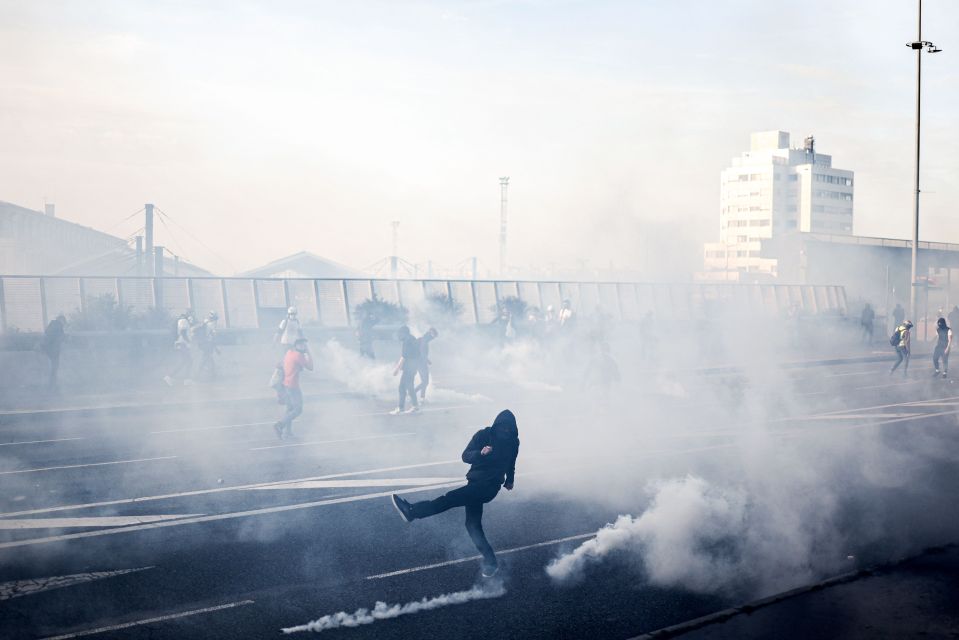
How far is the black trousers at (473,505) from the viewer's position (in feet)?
22.9

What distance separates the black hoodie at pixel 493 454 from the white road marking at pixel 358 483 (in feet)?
11.6

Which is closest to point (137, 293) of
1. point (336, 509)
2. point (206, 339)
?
point (206, 339)

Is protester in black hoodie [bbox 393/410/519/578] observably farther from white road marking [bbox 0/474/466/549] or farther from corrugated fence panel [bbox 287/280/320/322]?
corrugated fence panel [bbox 287/280/320/322]

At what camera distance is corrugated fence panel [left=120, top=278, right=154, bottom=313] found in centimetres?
2431

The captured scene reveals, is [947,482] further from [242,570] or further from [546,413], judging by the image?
[242,570]

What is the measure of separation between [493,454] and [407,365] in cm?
925

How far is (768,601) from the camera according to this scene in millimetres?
6395

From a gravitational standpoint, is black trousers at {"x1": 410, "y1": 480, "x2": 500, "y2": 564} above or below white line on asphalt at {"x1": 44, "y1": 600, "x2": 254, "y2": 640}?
above

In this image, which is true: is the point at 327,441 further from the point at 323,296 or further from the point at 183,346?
the point at 323,296

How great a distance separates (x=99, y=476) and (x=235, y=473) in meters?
1.79

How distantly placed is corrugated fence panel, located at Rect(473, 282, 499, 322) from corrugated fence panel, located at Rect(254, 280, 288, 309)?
24.9ft

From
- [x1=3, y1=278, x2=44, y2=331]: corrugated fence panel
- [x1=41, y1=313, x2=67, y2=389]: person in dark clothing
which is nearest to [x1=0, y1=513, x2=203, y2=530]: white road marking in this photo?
[x1=41, y1=313, x2=67, y2=389]: person in dark clothing

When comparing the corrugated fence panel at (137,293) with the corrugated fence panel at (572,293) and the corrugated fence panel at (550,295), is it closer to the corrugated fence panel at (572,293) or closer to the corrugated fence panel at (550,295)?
the corrugated fence panel at (550,295)

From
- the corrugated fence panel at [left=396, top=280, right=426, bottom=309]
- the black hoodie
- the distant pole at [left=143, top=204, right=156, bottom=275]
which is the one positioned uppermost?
the distant pole at [left=143, top=204, right=156, bottom=275]
